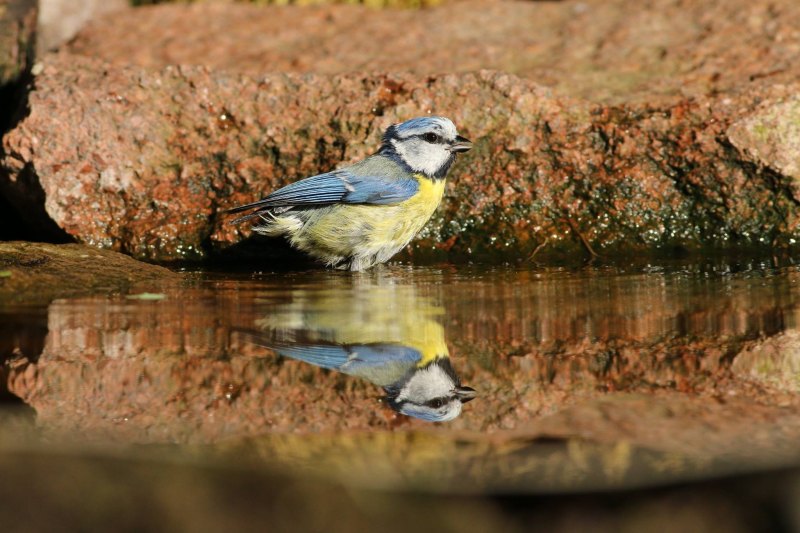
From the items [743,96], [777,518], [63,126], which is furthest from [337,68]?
[777,518]

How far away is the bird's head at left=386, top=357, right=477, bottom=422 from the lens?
262 centimetres

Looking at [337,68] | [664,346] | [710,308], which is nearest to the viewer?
[664,346]

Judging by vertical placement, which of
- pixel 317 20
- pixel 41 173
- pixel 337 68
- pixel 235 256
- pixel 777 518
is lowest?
pixel 777 518

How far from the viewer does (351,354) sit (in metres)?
3.29

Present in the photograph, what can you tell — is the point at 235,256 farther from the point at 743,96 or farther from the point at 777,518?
the point at 777,518

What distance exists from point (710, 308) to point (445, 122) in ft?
7.49

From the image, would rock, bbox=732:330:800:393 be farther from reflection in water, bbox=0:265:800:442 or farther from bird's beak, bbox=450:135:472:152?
bird's beak, bbox=450:135:472:152

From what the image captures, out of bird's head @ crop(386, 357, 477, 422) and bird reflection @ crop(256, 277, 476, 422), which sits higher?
bird reflection @ crop(256, 277, 476, 422)

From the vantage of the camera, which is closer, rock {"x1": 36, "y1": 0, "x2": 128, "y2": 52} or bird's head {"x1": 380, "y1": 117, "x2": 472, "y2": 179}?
bird's head {"x1": 380, "y1": 117, "x2": 472, "y2": 179}

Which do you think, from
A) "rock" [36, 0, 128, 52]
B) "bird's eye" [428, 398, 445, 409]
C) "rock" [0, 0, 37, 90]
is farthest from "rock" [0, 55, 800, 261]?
"bird's eye" [428, 398, 445, 409]

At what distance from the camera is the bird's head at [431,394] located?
2.62 metres

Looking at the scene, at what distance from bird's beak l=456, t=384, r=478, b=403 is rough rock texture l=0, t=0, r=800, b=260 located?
3.23 meters

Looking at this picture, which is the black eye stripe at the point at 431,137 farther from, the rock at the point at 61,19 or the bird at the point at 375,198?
the rock at the point at 61,19

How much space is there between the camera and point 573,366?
314cm
